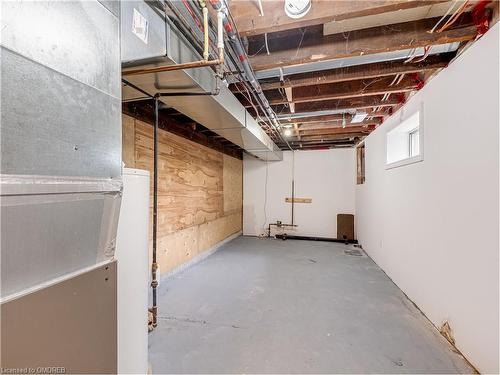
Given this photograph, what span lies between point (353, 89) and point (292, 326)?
236cm

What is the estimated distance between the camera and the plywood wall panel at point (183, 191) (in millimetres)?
2576

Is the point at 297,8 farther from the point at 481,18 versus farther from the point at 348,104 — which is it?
the point at 348,104

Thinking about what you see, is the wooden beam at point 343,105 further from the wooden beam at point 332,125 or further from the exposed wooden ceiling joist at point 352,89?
the wooden beam at point 332,125

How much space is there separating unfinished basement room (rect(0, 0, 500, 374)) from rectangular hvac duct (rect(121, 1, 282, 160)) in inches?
0.5

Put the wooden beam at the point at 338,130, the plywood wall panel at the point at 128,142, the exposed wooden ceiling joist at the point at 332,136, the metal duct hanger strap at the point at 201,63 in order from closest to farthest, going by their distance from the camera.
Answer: the metal duct hanger strap at the point at 201,63 < the plywood wall panel at the point at 128,142 < the wooden beam at the point at 338,130 < the exposed wooden ceiling joist at the point at 332,136

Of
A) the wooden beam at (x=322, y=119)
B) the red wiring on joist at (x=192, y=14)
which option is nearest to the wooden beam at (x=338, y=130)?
the wooden beam at (x=322, y=119)

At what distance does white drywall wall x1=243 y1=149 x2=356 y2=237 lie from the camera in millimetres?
5285

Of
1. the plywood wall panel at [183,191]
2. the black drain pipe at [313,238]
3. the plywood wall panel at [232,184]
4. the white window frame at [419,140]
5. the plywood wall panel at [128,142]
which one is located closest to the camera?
the white window frame at [419,140]

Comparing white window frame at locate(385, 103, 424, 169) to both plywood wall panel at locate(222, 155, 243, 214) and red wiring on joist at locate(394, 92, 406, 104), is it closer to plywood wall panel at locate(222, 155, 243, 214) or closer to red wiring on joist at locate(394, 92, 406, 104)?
red wiring on joist at locate(394, 92, 406, 104)

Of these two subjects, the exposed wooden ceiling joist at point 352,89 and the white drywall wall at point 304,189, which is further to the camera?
the white drywall wall at point 304,189

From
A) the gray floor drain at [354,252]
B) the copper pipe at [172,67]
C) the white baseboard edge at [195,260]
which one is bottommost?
the gray floor drain at [354,252]

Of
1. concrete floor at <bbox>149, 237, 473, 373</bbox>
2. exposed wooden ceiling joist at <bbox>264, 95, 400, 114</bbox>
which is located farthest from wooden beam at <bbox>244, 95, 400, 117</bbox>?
concrete floor at <bbox>149, 237, 473, 373</bbox>

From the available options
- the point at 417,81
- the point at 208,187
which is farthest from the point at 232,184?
the point at 417,81

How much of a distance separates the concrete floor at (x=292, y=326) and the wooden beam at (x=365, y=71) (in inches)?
84.6
